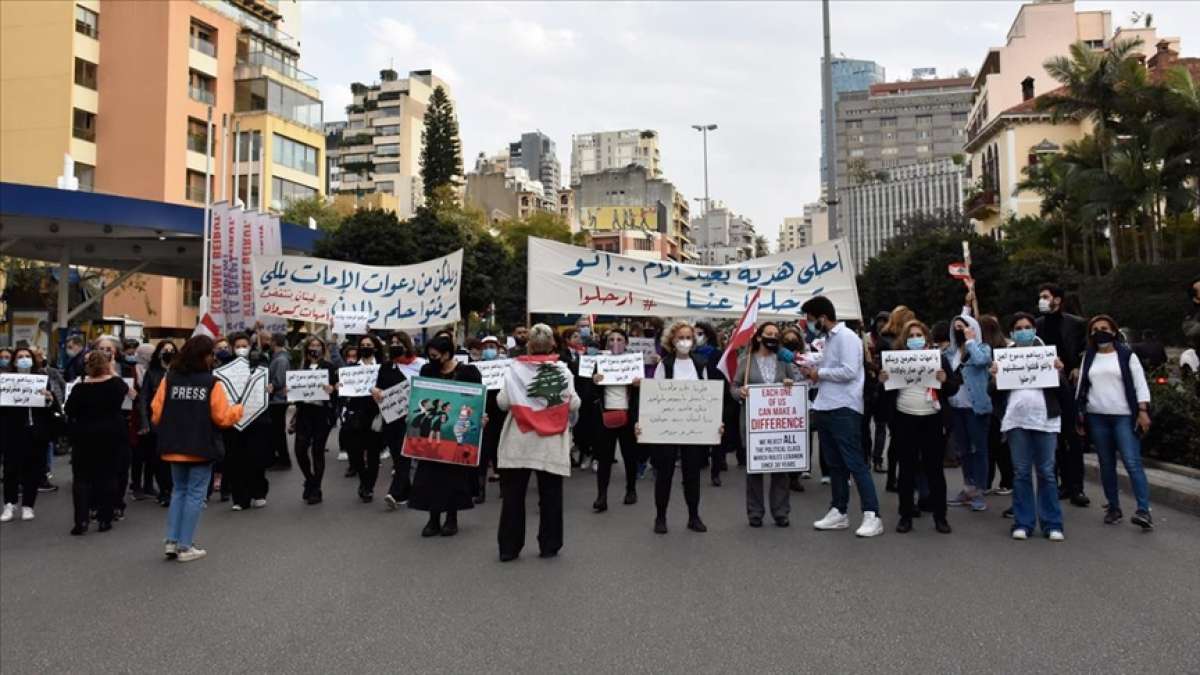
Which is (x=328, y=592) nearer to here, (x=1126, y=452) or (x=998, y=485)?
(x=1126, y=452)

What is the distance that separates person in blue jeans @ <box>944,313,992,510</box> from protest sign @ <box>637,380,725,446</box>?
2.34 m

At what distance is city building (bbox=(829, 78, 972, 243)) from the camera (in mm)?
173125

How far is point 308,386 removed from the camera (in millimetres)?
9648

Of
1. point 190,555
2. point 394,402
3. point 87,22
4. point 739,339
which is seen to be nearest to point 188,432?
point 190,555

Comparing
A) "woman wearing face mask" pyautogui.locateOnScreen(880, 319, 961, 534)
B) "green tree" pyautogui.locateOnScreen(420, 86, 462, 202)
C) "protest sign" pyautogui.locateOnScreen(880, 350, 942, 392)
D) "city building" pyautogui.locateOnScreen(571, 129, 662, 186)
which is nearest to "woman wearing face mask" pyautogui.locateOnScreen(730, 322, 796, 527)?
"protest sign" pyautogui.locateOnScreen(880, 350, 942, 392)

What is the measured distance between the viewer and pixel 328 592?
238 inches

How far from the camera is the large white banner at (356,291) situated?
17141 mm

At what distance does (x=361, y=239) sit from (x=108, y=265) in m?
8.37

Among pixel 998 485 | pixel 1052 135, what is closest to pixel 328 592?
pixel 998 485

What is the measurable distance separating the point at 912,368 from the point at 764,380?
1.32 metres

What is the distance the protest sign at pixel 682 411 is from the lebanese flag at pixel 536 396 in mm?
1246

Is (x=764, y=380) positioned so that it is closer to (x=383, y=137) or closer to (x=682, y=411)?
(x=682, y=411)

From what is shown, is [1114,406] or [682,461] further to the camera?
[682,461]

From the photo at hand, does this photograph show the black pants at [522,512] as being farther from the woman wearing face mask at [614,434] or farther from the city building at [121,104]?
the city building at [121,104]
